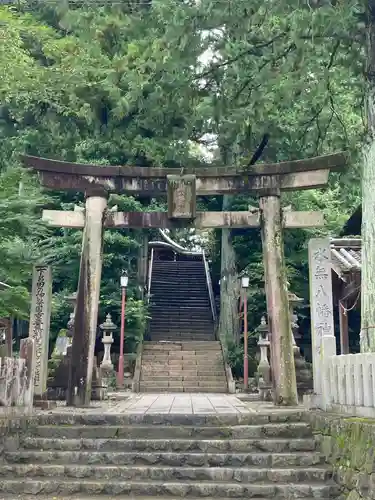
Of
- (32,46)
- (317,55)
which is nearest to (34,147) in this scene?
(32,46)

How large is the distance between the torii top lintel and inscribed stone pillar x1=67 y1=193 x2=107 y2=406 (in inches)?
16.4

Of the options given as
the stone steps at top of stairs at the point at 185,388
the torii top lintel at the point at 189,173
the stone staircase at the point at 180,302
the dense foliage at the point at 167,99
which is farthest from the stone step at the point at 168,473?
the stone staircase at the point at 180,302

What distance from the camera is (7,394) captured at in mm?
7535

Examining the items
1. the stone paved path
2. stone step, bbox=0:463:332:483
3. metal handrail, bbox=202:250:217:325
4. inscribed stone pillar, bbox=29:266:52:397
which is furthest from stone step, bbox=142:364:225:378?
stone step, bbox=0:463:332:483

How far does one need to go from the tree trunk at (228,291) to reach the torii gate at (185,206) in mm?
9614

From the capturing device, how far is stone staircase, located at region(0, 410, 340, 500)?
655 cm

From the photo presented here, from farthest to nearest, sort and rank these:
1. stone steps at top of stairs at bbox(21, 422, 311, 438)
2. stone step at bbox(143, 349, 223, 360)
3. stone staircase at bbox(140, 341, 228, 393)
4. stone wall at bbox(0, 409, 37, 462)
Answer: stone step at bbox(143, 349, 223, 360), stone staircase at bbox(140, 341, 228, 393), stone steps at top of stairs at bbox(21, 422, 311, 438), stone wall at bbox(0, 409, 37, 462)

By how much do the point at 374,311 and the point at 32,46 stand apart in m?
15.7

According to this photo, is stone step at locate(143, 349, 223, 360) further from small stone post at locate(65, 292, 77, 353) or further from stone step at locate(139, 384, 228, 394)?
small stone post at locate(65, 292, 77, 353)

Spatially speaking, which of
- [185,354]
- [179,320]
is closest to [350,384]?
[185,354]

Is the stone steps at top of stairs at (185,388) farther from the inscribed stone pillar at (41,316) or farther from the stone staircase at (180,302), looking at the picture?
the inscribed stone pillar at (41,316)

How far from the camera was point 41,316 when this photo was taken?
1054cm

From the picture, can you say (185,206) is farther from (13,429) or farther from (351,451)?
(351,451)

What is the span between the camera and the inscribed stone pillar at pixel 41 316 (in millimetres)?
10398
